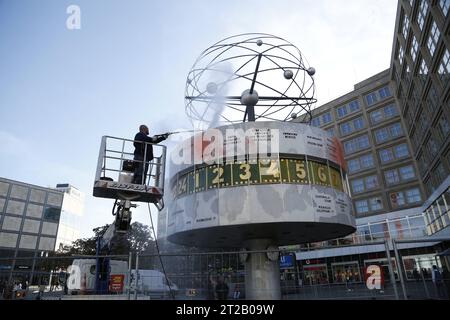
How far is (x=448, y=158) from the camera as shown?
33438mm

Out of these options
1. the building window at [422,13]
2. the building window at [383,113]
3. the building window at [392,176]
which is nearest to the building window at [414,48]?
the building window at [422,13]

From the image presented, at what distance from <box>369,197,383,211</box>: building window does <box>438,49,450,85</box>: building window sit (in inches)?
1003

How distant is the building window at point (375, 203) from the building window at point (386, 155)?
690 centimetres

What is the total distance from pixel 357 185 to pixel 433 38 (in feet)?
95.9

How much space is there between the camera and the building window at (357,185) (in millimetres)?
54197

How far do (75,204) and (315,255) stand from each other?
265 feet

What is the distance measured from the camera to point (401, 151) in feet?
166

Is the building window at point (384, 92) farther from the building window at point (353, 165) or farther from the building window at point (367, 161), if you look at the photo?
the building window at point (353, 165)

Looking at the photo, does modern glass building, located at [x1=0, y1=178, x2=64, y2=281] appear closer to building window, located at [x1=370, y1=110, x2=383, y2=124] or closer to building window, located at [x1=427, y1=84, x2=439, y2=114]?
building window, located at [x1=370, y1=110, x2=383, y2=124]

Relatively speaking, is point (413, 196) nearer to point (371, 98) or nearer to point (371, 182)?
point (371, 182)

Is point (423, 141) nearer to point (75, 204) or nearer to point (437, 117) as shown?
point (437, 117)

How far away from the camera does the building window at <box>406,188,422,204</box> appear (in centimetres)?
4684
